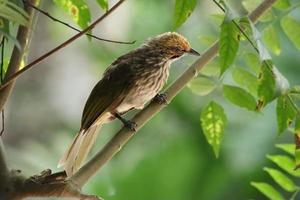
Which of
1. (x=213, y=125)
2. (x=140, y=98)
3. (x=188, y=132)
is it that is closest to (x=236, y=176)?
(x=188, y=132)

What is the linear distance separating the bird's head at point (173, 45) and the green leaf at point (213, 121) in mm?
159

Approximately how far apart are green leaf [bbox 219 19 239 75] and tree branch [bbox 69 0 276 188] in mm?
111

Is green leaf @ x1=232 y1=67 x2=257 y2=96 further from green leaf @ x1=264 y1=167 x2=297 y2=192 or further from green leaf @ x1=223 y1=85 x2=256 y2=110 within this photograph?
green leaf @ x1=264 y1=167 x2=297 y2=192

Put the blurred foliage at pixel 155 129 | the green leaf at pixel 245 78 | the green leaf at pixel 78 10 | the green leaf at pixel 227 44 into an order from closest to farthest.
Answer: the green leaf at pixel 227 44
the green leaf at pixel 78 10
the green leaf at pixel 245 78
the blurred foliage at pixel 155 129

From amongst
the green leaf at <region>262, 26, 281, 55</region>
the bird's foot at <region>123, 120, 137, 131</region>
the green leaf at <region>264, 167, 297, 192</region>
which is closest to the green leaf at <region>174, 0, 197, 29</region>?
the bird's foot at <region>123, 120, 137, 131</region>

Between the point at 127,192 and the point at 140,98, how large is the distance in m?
1.27

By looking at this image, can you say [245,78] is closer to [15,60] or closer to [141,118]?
[141,118]

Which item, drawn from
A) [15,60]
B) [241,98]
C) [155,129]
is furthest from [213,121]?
[155,129]

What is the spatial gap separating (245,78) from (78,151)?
0.27 m

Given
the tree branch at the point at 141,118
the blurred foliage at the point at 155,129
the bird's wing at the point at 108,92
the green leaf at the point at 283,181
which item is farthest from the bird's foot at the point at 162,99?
the blurred foliage at the point at 155,129

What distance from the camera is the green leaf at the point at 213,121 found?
33.1 inches

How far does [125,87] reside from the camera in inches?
40.2

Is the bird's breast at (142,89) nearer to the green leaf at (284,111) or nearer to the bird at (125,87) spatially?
the bird at (125,87)

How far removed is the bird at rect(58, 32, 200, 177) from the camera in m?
0.95
